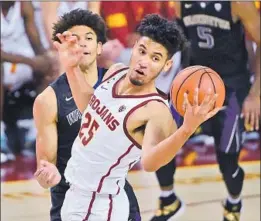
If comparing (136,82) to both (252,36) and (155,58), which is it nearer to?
(155,58)

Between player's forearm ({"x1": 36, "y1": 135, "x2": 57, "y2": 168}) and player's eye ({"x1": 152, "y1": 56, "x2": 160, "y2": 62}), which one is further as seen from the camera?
player's forearm ({"x1": 36, "y1": 135, "x2": 57, "y2": 168})

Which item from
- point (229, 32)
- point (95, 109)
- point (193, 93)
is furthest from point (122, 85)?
point (229, 32)

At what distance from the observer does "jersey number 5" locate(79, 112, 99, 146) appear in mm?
2885

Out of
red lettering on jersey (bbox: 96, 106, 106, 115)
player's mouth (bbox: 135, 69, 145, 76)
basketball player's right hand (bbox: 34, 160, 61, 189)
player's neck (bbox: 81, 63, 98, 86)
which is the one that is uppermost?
player's mouth (bbox: 135, 69, 145, 76)

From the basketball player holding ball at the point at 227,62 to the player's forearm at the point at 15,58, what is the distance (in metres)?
1.92

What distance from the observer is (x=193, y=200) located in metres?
5.44

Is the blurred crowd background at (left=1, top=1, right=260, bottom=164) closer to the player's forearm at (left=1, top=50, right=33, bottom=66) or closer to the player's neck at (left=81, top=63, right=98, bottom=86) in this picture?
the player's forearm at (left=1, top=50, right=33, bottom=66)

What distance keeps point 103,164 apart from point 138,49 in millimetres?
451

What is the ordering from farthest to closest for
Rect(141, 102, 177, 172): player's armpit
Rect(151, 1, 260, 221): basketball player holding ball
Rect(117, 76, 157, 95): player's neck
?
1. Rect(151, 1, 260, 221): basketball player holding ball
2. Rect(117, 76, 157, 95): player's neck
3. Rect(141, 102, 177, 172): player's armpit

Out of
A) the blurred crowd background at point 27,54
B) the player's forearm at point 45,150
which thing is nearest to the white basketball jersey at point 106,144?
the player's forearm at point 45,150

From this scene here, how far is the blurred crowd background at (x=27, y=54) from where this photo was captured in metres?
6.17

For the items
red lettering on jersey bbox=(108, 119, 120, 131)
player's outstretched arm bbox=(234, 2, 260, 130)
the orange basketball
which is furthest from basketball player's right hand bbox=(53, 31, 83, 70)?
player's outstretched arm bbox=(234, 2, 260, 130)

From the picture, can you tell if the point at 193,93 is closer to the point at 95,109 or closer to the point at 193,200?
the point at 95,109

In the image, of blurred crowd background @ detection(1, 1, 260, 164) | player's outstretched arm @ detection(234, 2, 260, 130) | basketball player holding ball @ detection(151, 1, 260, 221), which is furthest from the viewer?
blurred crowd background @ detection(1, 1, 260, 164)
